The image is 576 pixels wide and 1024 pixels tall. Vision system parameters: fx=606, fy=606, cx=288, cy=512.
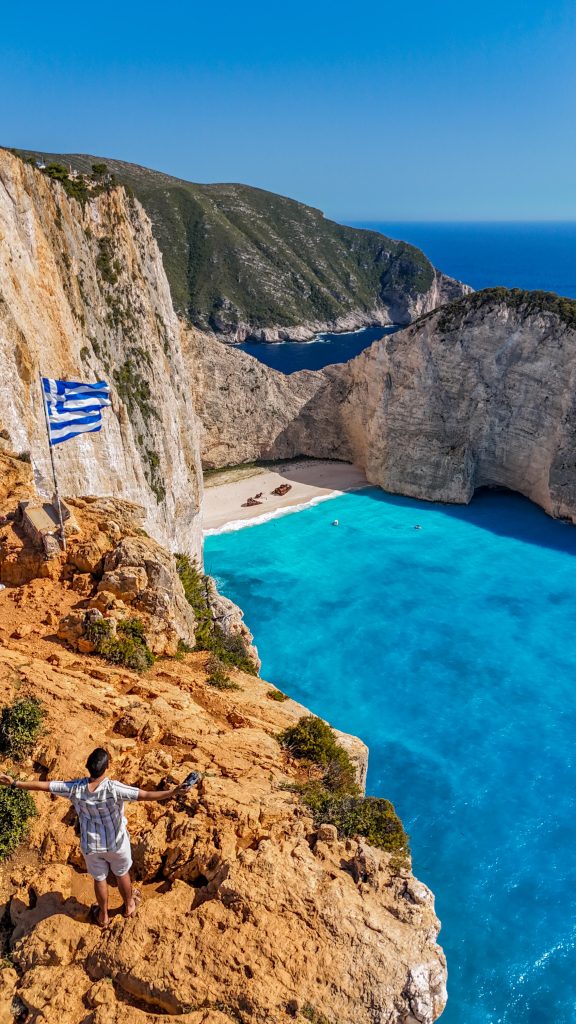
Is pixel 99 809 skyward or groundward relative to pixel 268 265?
groundward

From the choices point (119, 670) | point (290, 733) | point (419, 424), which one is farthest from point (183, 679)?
point (419, 424)

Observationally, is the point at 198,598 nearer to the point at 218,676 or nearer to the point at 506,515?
the point at 218,676

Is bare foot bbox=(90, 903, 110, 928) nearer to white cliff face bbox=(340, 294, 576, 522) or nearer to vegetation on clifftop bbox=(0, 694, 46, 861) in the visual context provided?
vegetation on clifftop bbox=(0, 694, 46, 861)

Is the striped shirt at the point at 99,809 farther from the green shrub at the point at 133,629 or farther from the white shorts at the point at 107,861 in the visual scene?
the green shrub at the point at 133,629

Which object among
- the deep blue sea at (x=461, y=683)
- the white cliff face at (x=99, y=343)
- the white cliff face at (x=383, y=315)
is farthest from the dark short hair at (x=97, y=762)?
the white cliff face at (x=383, y=315)

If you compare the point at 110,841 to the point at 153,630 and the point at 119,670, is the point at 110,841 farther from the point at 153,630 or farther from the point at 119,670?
the point at 153,630

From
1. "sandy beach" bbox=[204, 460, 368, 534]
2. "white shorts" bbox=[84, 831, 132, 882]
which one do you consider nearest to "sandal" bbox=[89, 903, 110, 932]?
"white shorts" bbox=[84, 831, 132, 882]

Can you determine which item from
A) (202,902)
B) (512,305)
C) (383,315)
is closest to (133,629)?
(202,902)
